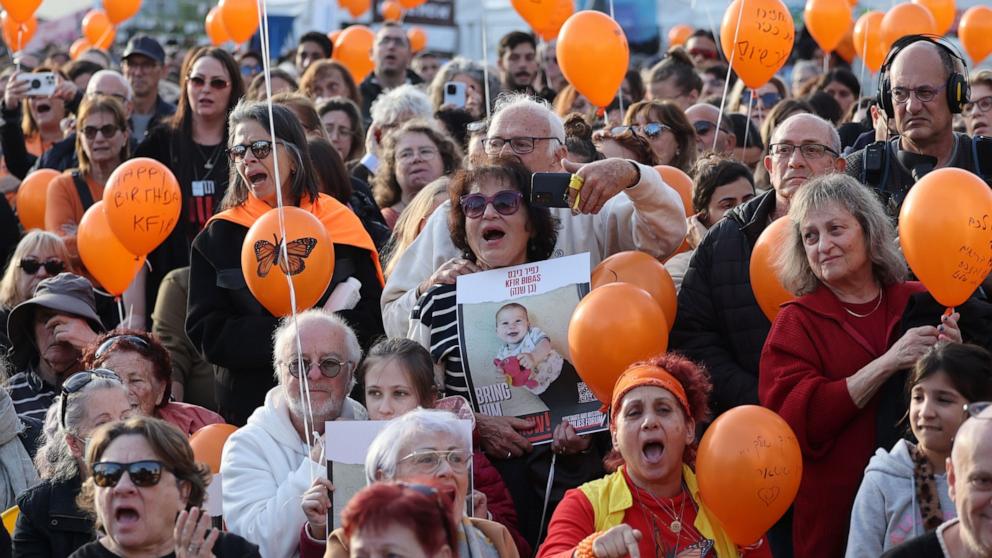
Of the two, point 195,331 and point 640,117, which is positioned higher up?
point 640,117

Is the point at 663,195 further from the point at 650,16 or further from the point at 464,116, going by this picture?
the point at 650,16

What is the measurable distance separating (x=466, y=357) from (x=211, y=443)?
991mm

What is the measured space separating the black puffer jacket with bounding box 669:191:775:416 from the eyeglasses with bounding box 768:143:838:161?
233 mm

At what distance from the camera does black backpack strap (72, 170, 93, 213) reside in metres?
7.98

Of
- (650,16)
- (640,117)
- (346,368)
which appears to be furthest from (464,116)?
(650,16)

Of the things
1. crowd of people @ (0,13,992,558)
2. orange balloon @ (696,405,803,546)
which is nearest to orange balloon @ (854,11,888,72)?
crowd of people @ (0,13,992,558)

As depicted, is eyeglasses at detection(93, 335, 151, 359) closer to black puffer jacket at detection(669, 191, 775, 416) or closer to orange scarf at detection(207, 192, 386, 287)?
orange scarf at detection(207, 192, 386, 287)

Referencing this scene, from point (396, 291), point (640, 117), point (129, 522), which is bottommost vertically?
point (129, 522)

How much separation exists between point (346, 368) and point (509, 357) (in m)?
0.58

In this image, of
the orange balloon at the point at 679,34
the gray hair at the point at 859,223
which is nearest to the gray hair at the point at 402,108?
the gray hair at the point at 859,223

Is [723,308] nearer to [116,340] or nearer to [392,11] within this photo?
[116,340]

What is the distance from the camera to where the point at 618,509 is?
15.2ft

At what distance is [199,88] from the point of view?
7.66 metres

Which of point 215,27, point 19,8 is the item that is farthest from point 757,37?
point 215,27
